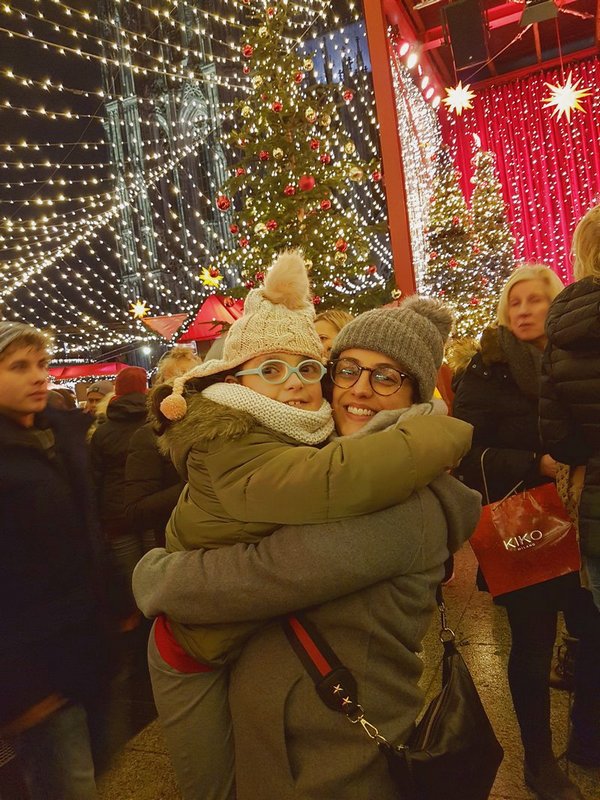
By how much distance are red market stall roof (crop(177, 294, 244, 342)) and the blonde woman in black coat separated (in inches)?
207

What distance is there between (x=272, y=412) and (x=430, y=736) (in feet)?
2.79

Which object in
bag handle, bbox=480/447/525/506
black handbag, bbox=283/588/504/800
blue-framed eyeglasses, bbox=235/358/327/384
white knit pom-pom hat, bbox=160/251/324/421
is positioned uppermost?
white knit pom-pom hat, bbox=160/251/324/421

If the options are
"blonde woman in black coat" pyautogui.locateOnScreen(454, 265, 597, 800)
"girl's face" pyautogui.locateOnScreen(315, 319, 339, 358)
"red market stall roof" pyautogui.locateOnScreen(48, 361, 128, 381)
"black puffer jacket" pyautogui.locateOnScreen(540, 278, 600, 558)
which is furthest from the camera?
"red market stall roof" pyautogui.locateOnScreen(48, 361, 128, 381)

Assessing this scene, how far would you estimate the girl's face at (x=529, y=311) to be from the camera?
2.68 metres

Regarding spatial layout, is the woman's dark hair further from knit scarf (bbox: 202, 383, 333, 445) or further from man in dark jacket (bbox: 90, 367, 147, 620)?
man in dark jacket (bbox: 90, 367, 147, 620)

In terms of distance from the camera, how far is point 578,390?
1979 millimetres

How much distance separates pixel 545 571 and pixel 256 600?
4.92 ft

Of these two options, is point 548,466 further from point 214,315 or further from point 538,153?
point 538,153

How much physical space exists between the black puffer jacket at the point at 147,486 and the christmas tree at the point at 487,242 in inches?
371

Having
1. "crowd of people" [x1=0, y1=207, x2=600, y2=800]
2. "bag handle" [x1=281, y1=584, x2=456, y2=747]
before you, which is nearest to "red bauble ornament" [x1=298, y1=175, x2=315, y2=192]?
"crowd of people" [x1=0, y1=207, x2=600, y2=800]

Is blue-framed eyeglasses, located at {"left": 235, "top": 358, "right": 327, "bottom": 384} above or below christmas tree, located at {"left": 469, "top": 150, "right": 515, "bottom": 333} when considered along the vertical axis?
below

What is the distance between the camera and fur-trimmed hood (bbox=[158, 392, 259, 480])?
139 centimetres

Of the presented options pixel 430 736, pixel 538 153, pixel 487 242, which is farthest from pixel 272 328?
pixel 538 153

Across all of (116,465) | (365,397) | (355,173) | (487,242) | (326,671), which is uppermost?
(355,173)
